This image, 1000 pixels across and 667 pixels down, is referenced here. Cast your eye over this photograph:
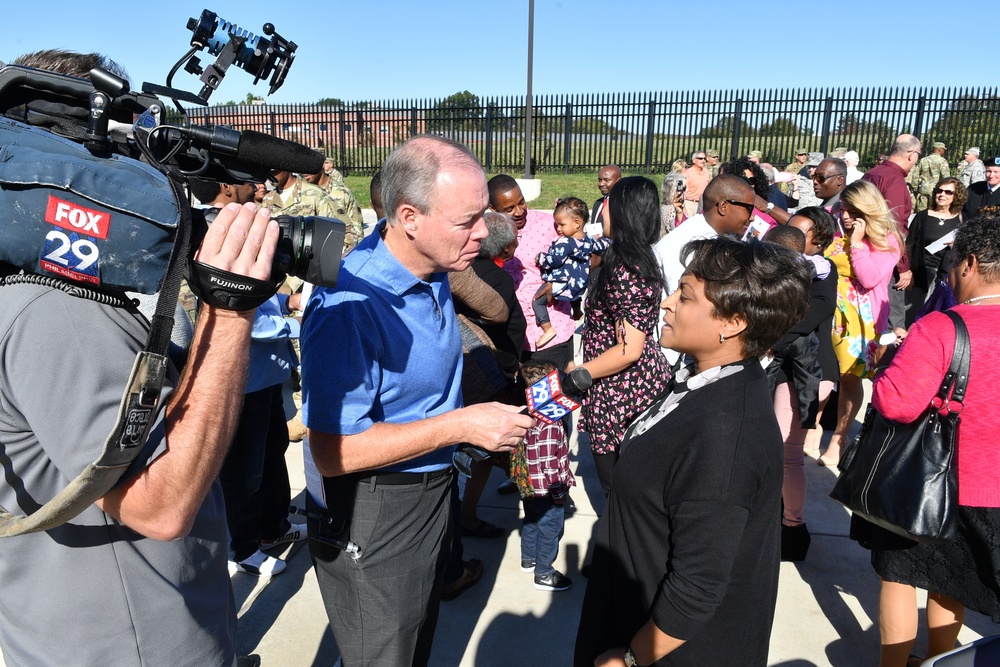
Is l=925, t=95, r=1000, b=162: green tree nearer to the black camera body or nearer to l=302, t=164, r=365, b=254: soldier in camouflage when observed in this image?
l=302, t=164, r=365, b=254: soldier in camouflage

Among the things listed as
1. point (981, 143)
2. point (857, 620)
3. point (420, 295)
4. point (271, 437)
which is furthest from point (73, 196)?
point (981, 143)

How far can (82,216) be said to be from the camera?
3.27 ft

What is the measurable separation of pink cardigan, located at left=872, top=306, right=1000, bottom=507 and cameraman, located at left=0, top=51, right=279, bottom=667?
213cm

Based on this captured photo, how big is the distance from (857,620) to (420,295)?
262cm

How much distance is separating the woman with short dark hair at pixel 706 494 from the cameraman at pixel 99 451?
105 cm

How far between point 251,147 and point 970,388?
2.31 m

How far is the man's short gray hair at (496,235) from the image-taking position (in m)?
3.64

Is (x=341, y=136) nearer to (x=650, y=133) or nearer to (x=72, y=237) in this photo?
(x=650, y=133)

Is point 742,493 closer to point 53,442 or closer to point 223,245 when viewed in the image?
point 223,245

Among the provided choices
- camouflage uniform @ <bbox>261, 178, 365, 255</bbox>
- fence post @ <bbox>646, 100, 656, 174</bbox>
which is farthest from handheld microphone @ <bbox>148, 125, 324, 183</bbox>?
fence post @ <bbox>646, 100, 656, 174</bbox>

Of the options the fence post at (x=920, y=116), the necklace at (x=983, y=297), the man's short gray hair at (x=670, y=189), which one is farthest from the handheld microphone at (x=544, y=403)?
the fence post at (x=920, y=116)

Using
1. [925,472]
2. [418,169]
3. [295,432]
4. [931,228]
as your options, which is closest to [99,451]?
[418,169]

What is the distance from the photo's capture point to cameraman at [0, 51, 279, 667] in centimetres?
109

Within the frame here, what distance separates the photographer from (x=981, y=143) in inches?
675
